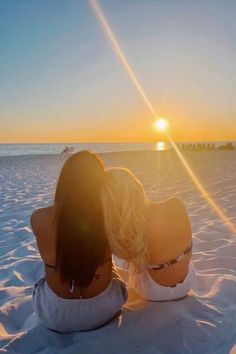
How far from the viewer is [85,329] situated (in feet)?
9.92

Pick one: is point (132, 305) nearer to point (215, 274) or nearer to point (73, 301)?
point (73, 301)

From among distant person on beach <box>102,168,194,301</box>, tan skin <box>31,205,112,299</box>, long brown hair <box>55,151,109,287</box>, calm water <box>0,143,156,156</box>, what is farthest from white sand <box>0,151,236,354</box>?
calm water <box>0,143,156,156</box>

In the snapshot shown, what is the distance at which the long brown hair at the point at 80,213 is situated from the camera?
262 cm

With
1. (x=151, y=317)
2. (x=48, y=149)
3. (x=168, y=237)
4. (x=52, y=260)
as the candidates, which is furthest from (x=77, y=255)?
(x=48, y=149)

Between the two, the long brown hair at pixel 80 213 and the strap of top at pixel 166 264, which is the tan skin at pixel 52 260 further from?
the strap of top at pixel 166 264

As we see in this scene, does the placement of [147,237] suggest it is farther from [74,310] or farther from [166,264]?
[74,310]

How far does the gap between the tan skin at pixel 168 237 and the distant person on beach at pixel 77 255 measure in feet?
1.14

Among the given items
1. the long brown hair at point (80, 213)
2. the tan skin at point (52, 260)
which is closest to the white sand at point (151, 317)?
the tan skin at point (52, 260)

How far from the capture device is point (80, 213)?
263 cm

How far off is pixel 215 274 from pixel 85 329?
5.35ft

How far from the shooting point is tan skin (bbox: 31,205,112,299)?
284cm

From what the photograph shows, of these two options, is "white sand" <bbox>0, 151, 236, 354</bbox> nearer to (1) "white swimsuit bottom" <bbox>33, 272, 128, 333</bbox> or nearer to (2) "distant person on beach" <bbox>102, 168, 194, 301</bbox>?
(1) "white swimsuit bottom" <bbox>33, 272, 128, 333</bbox>

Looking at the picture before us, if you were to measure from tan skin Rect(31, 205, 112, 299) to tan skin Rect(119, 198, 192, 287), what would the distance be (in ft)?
1.26

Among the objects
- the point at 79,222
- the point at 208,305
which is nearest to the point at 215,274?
the point at 208,305
